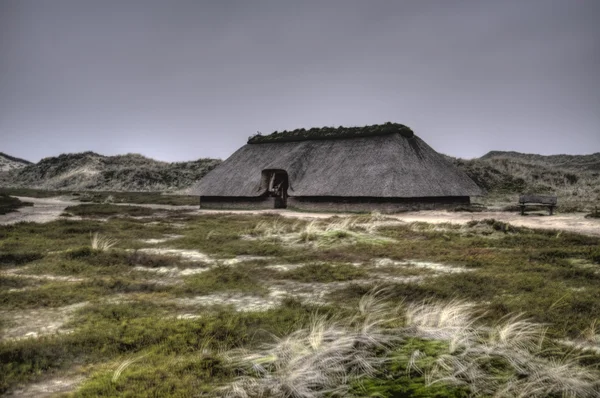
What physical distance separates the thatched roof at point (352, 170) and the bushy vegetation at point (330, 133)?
15.2 inches

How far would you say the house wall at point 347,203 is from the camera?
27297 mm

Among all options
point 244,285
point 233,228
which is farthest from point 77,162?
point 244,285

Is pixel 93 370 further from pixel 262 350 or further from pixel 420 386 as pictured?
pixel 420 386

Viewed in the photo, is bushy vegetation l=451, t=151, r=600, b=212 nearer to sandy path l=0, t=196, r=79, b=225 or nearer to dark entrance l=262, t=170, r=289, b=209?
dark entrance l=262, t=170, r=289, b=209

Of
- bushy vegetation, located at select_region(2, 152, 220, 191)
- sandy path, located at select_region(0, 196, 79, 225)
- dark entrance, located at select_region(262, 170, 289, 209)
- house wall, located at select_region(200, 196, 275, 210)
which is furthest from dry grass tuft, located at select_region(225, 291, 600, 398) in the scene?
bushy vegetation, located at select_region(2, 152, 220, 191)

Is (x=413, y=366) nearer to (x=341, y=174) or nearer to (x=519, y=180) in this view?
(x=341, y=174)

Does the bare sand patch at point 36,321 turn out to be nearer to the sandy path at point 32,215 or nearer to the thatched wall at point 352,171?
the sandy path at point 32,215

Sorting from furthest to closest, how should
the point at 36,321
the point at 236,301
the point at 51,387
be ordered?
the point at 236,301
the point at 36,321
the point at 51,387

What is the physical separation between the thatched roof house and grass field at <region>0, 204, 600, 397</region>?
14.3 m

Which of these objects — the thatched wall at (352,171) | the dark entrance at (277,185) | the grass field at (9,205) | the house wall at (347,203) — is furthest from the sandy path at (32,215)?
the dark entrance at (277,185)

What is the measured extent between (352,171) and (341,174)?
0.79 metres

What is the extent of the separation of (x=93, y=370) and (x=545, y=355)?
4673 millimetres

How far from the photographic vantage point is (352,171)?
29.8 meters

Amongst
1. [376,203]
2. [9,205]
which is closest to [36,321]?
[376,203]
